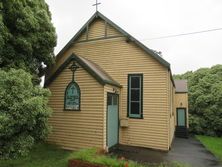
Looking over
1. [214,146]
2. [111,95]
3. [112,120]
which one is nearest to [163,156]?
[112,120]

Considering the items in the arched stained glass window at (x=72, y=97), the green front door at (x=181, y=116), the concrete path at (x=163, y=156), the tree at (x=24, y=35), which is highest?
the tree at (x=24, y=35)

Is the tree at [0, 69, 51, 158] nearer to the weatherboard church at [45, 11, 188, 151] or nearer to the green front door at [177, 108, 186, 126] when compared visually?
the weatherboard church at [45, 11, 188, 151]

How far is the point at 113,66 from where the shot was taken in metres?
12.5

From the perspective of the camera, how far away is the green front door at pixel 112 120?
407 inches

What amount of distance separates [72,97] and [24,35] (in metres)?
3.82

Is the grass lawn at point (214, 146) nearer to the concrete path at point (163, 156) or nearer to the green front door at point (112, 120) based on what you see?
the concrete path at point (163, 156)

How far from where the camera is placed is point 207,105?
69.7 ft

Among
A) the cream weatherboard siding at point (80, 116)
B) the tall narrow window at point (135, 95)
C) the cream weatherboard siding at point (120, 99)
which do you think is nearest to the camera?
the cream weatherboard siding at point (80, 116)

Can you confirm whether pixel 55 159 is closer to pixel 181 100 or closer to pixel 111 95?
pixel 111 95

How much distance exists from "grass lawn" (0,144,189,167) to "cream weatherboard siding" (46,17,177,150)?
88cm

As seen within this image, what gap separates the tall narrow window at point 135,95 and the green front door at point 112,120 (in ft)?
2.82

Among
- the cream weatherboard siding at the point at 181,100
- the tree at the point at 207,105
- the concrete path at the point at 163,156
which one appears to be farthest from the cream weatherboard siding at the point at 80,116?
the tree at the point at 207,105

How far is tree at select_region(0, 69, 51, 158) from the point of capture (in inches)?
256

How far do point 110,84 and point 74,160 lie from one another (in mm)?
4402
